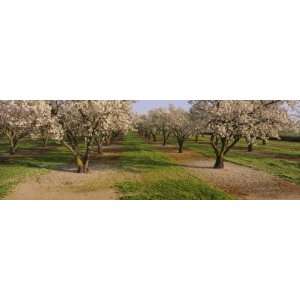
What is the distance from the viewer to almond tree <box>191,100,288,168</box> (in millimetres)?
7281

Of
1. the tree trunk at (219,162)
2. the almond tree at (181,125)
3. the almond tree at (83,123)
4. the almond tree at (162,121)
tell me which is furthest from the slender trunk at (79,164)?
the tree trunk at (219,162)

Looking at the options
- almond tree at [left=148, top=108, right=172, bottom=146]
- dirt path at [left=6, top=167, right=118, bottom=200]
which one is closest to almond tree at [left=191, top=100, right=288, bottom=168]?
almond tree at [left=148, top=108, right=172, bottom=146]

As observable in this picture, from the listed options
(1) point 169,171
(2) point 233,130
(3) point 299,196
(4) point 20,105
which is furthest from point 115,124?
(3) point 299,196

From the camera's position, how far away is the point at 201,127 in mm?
7781

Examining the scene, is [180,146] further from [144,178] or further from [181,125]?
[144,178]

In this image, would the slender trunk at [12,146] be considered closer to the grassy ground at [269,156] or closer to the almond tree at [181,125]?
the almond tree at [181,125]

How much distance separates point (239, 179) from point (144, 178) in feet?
7.72

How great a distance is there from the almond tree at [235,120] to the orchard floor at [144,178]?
53 centimetres

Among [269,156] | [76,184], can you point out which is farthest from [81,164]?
[269,156]

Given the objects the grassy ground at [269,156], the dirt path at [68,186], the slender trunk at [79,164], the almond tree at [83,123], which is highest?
the almond tree at [83,123]

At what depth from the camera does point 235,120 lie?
7625 mm

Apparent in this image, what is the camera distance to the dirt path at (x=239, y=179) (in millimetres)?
7273
